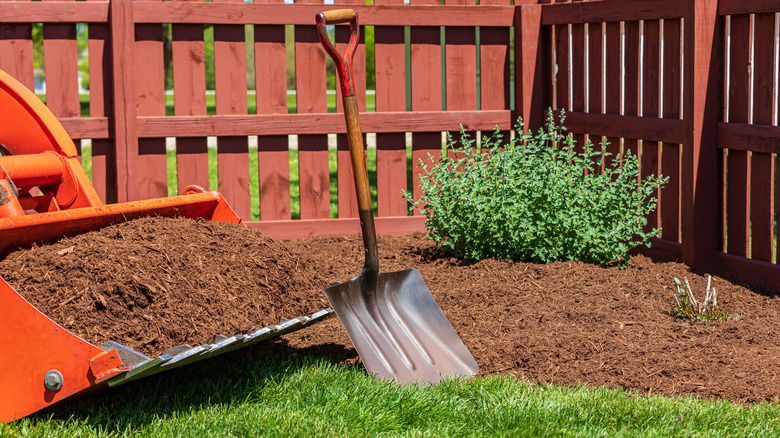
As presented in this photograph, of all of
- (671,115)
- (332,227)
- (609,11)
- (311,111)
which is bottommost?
(332,227)

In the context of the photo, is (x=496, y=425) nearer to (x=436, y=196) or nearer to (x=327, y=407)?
(x=327, y=407)

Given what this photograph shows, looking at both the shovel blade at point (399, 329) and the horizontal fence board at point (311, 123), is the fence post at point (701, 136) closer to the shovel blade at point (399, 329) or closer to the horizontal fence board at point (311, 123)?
the horizontal fence board at point (311, 123)

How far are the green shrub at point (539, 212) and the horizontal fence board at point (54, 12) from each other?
2.67 meters

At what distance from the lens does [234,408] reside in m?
2.95

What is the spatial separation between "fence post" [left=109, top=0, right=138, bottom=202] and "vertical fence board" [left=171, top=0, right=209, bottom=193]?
0.31 meters

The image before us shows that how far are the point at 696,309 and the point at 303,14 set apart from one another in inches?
136

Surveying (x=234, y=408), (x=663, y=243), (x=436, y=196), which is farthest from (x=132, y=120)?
(x=663, y=243)

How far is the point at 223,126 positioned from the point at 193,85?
0.38 metres

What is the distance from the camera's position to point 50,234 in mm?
3135

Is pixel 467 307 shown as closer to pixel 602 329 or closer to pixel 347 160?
pixel 602 329

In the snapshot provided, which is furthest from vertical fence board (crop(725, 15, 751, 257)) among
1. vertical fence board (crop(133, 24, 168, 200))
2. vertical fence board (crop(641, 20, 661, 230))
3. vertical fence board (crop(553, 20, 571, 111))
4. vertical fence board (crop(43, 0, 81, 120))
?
vertical fence board (crop(43, 0, 81, 120))

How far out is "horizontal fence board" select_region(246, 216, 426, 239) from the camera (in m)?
5.97

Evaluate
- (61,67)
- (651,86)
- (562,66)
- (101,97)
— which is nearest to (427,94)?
(562,66)

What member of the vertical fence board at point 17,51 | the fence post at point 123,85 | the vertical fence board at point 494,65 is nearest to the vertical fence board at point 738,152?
the vertical fence board at point 494,65
